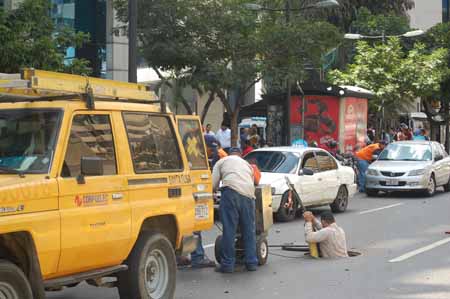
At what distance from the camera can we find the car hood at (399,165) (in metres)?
22.0

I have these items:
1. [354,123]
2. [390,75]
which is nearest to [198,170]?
[354,123]

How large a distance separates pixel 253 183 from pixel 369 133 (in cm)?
2627

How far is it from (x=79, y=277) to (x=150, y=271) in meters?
1.25

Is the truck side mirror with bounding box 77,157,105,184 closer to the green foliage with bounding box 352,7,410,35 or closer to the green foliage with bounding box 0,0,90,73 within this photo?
the green foliage with bounding box 0,0,90,73

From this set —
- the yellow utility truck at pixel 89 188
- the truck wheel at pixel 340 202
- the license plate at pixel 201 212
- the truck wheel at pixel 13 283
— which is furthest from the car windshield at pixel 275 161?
the truck wheel at pixel 13 283

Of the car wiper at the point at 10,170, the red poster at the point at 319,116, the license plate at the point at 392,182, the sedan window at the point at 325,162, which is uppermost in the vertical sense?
the red poster at the point at 319,116

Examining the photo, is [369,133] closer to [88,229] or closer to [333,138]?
[333,138]

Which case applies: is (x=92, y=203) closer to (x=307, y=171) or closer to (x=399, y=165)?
(x=307, y=171)

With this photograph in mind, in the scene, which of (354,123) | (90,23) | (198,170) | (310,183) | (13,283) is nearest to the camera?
(13,283)

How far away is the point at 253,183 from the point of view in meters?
10.7

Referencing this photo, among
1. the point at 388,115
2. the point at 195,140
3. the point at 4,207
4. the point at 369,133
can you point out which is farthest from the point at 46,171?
the point at 388,115

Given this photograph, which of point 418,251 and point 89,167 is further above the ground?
point 89,167

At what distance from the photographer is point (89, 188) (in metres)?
6.96

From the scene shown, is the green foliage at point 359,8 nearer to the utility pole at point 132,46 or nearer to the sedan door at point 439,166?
the sedan door at point 439,166
